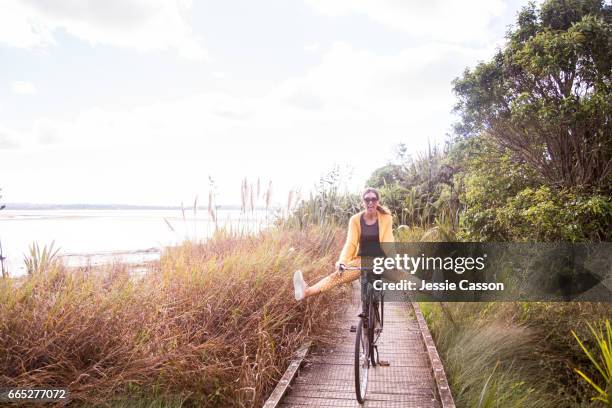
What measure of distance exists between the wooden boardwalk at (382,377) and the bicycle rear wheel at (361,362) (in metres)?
0.15

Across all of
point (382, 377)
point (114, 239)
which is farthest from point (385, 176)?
point (382, 377)

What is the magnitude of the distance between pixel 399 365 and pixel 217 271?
96.4 inches

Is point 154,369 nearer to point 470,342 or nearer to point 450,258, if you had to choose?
point 470,342

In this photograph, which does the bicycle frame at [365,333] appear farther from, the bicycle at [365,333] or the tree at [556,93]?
the tree at [556,93]

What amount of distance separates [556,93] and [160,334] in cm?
693

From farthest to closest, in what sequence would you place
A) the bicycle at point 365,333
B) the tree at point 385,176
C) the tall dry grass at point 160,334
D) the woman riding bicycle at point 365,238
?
1. the tree at point 385,176
2. the woman riding bicycle at point 365,238
3. the bicycle at point 365,333
4. the tall dry grass at point 160,334

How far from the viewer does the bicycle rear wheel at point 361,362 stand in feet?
14.1

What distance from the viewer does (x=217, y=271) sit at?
6031 millimetres

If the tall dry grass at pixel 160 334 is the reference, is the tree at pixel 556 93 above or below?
above

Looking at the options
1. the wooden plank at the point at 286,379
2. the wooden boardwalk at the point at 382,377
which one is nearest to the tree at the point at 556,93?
the wooden boardwalk at the point at 382,377

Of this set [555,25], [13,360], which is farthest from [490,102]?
[13,360]

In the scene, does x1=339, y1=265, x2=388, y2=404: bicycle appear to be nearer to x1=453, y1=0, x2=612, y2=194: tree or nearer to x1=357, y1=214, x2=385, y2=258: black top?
x1=357, y1=214, x2=385, y2=258: black top

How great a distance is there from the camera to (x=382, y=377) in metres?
5.11

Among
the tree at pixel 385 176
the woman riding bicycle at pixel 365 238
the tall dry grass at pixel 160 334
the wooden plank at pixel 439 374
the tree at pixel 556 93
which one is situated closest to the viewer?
the tall dry grass at pixel 160 334
